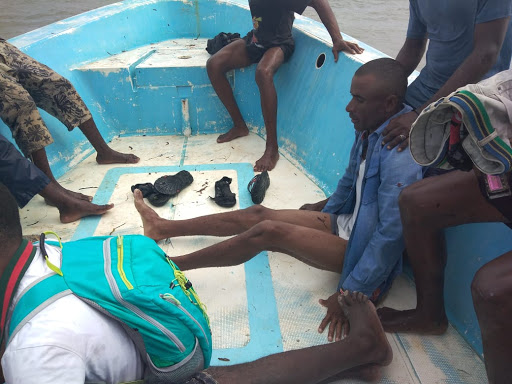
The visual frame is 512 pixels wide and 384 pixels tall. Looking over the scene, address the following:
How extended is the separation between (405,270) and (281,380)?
87cm

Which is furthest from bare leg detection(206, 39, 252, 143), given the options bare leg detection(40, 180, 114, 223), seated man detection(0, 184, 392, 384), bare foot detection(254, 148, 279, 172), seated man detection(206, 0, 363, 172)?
seated man detection(0, 184, 392, 384)

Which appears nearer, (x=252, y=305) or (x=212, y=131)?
(x=252, y=305)

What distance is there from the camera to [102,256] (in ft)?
3.19

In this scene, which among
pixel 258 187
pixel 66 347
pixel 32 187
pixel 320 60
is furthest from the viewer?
pixel 320 60

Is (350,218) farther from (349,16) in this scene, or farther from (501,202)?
(349,16)

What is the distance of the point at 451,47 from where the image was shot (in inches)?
69.3

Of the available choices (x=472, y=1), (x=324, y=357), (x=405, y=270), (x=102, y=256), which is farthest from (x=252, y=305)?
(x=472, y=1)

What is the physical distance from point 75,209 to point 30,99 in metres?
0.64

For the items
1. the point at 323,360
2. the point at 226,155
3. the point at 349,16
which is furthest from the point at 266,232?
the point at 349,16

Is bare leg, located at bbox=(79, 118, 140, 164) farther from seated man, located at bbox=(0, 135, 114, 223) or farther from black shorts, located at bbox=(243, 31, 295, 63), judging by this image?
black shorts, located at bbox=(243, 31, 295, 63)

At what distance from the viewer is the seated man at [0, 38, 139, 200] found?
214cm

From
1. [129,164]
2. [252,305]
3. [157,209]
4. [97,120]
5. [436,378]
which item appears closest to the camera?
[436,378]

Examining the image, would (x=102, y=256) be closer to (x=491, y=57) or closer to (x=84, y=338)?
(x=84, y=338)

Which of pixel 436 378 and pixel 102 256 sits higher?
pixel 102 256
